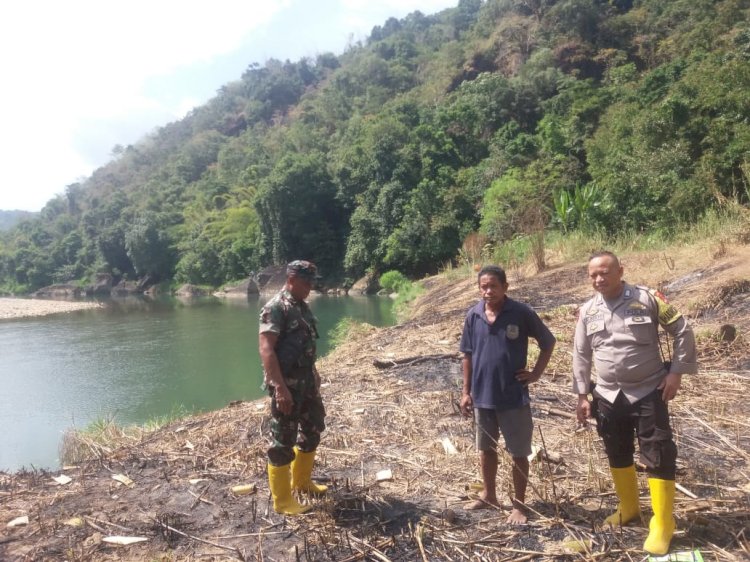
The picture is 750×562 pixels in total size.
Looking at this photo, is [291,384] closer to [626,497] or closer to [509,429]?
[509,429]

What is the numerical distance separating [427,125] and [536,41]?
1354cm

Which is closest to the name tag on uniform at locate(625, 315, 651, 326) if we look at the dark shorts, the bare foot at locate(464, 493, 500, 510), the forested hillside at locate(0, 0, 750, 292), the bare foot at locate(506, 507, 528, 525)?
the dark shorts

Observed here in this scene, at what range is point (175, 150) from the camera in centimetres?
9100

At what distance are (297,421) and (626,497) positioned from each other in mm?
1728

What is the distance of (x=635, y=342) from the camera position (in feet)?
7.87

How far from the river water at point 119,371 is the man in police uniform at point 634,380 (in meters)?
6.95

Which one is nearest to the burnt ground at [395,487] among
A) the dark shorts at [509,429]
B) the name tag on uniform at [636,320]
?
the dark shorts at [509,429]

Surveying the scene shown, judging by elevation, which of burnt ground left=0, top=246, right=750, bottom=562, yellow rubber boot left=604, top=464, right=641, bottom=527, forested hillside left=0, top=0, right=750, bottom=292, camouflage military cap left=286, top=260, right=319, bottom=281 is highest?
forested hillside left=0, top=0, right=750, bottom=292

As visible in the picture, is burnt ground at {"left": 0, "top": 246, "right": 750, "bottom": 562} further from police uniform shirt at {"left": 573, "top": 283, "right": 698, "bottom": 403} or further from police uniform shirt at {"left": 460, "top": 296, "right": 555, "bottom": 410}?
police uniform shirt at {"left": 573, "top": 283, "right": 698, "bottom": 403}

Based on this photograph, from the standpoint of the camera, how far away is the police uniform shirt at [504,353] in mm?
2648

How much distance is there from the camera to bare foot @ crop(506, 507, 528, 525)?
260 centimetres

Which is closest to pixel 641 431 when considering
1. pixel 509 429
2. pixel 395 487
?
pixel 509 429

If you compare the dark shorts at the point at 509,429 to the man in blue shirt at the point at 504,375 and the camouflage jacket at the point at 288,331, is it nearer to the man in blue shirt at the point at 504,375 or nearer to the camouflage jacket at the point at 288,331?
the man in blue shirt at the point at 504,375

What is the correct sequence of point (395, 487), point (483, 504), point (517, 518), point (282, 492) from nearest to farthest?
point (517, 518)
point (483, 504)
point (282, 492)
point (395, 487)
